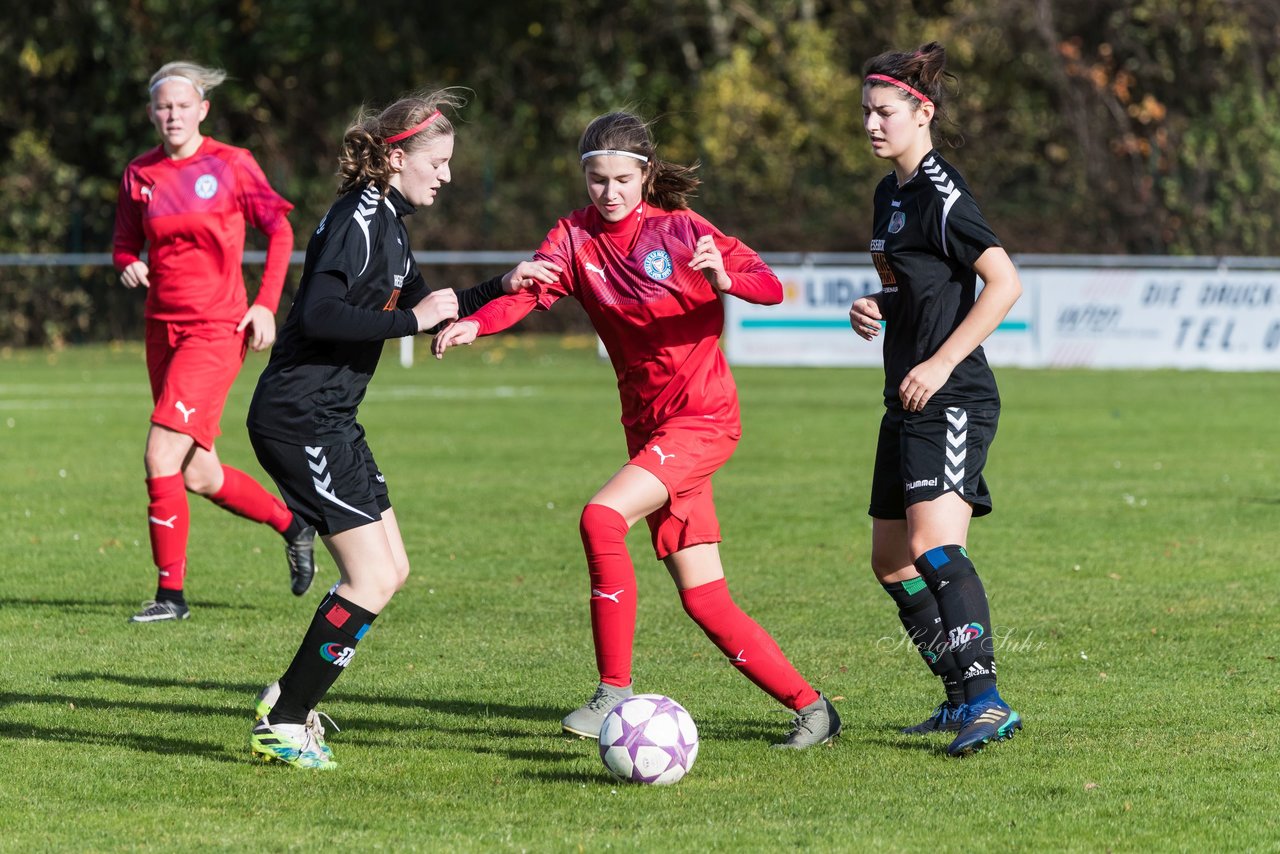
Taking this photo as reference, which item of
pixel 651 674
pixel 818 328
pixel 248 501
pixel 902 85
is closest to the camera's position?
pixel 902 85

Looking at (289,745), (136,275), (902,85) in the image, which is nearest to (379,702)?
(289,745)

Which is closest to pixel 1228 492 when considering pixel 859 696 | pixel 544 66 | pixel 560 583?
pixel 560 583

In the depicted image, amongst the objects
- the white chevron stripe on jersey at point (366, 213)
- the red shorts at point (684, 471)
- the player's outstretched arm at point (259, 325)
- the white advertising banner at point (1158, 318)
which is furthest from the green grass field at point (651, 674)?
the white advertising banner at point (1158, 318)

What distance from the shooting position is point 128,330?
3073cm

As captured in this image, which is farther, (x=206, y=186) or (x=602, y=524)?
(x=206, y=186)

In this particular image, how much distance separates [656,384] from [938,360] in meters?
0.89

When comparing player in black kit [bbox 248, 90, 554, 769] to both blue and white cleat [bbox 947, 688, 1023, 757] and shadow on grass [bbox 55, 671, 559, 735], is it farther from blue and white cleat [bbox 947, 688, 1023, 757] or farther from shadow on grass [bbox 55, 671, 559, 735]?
blue and white cleat [bbox 947, 688, 1023, 757]

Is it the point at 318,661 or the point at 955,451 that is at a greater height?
the point at 955,451

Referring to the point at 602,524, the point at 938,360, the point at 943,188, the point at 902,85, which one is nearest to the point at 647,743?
the point at 602,524

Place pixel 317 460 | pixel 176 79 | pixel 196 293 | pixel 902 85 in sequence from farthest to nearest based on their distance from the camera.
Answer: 1. pixel 196 293
2. pixel 176 79
3. pixel 902 85
4. pixel 317 460

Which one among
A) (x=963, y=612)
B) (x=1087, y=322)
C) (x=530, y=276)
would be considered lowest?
(x=1087, y=322)

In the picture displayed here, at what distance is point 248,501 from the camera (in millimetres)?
8172

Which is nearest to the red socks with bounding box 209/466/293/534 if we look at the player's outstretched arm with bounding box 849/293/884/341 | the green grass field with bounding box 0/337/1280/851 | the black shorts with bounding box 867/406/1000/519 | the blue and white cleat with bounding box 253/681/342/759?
the green grass field with bounding box 0/337/1280/851

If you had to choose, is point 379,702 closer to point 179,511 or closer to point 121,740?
point 121,740
